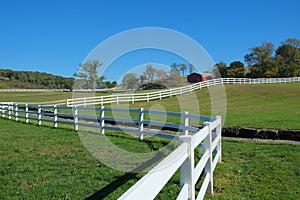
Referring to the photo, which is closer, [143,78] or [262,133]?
[143,78]

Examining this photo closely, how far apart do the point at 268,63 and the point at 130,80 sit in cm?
6539

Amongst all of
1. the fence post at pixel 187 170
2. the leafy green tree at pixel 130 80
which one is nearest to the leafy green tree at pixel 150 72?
the leafy green tree at pixel 130 80

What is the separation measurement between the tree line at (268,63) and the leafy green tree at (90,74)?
Answer: 2230 inches

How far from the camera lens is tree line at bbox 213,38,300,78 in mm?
62250

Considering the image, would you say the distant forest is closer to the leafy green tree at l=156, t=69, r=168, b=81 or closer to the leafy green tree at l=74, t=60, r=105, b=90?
the leafy green tree at l=74, t=60, r=105, b=90

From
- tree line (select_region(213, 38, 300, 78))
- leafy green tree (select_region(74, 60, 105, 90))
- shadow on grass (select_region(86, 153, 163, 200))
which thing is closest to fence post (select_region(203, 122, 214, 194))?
shadow on grass (select_region(86, 153, 163, 200))

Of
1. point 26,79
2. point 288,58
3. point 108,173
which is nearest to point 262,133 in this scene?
point 108,173

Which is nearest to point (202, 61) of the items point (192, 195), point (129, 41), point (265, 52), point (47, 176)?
point (129, 41)

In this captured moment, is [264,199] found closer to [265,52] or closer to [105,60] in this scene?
[105,60]

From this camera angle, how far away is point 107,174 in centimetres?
494

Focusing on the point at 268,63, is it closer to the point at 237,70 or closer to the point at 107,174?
the point at 237,70

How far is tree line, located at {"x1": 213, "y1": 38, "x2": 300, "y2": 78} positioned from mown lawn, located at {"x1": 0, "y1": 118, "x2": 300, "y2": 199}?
55.4 meters

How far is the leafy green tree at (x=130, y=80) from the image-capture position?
199 inches

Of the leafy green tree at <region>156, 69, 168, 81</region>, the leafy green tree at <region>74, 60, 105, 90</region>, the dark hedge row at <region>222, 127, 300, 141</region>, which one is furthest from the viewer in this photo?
the dark hedge row at <region>222, 127, 300, 141</region>
